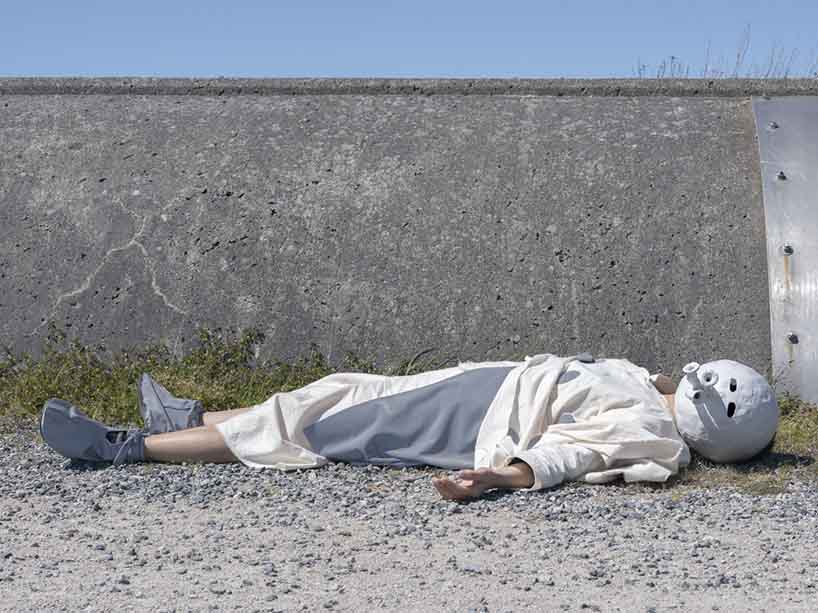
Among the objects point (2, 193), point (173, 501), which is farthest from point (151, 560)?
point (2, 193)

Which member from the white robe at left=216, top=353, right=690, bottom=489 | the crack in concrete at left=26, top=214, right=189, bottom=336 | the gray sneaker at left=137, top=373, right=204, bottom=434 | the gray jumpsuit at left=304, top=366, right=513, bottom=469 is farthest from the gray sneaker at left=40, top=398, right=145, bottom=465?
the crack in concrete at left=26, top=214, right=189, bottom=336

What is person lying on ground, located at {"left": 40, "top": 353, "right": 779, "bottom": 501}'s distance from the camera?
499 centimetres

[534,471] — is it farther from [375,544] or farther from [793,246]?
[793,246]

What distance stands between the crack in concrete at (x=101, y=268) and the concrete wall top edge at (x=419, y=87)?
52.5 inches

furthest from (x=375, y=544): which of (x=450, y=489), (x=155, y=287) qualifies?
(x=155, y=287)

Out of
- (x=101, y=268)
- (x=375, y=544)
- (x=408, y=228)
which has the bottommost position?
(x=375, y=544)

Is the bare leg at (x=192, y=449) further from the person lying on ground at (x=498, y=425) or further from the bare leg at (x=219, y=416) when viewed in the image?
the bare leg at (x=219, y=416)

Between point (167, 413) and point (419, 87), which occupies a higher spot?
point (419, 87)

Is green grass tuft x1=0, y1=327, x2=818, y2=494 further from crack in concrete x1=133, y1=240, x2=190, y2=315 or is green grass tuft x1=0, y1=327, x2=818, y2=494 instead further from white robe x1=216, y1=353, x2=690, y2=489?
white robe x1=216, y1=353, x2=690, y2=489

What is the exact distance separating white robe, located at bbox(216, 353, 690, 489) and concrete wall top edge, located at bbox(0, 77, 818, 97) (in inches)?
108

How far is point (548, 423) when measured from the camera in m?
5.14

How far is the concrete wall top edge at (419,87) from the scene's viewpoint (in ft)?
24.9

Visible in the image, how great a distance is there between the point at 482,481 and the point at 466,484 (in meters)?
0.07

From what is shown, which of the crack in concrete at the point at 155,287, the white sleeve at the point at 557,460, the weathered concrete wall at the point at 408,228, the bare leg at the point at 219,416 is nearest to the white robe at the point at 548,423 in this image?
the white sleeve at the point at 557,460
